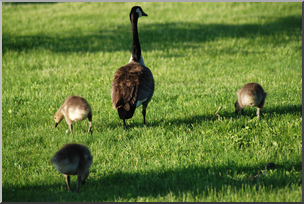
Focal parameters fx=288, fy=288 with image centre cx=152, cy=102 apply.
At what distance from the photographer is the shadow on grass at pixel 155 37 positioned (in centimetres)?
1648

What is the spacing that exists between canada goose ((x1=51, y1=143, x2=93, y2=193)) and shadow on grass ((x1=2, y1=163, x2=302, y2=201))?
1.09 feet

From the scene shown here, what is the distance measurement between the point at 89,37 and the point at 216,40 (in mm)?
8103

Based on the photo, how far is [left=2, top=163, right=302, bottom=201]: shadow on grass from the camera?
4508 mm

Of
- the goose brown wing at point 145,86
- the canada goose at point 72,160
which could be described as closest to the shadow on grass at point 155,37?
the goose brown wing at point 145,86

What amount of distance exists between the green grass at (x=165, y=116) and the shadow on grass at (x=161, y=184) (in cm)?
2

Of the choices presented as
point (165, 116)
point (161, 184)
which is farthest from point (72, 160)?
point (165, 116)

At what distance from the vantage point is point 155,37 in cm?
1856

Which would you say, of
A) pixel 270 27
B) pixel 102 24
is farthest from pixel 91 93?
pixel 270 27

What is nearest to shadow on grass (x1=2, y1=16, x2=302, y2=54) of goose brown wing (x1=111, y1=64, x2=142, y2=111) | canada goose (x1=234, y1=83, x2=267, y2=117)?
canada goose (x1=234, y1=83, x2=267, y2=117)

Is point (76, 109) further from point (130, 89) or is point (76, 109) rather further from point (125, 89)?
point (130, 89)

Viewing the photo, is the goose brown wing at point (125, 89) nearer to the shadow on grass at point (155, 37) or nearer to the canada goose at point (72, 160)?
the canada goose at point (72, 160)

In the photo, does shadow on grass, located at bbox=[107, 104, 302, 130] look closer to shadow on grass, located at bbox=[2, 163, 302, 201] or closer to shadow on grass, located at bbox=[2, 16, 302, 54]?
shadow on grass, located at bbox=[2, 163, 302, 201]

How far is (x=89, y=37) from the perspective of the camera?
61.3 feet

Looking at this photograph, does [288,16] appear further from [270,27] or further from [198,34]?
[198,34]
